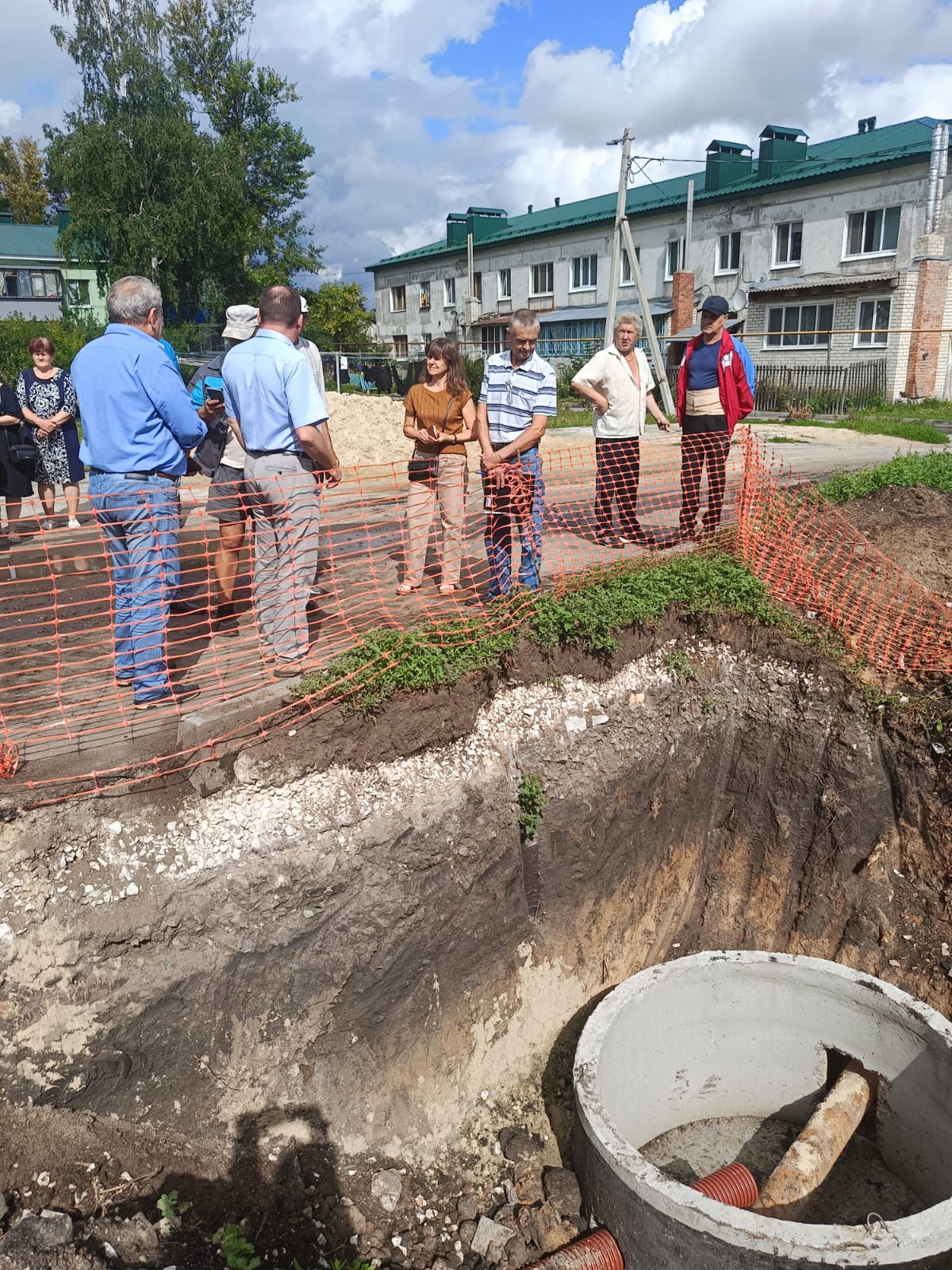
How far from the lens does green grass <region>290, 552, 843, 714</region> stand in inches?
168

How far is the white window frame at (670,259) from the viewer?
92.2ft

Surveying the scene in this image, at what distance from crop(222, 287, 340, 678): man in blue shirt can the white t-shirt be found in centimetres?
251

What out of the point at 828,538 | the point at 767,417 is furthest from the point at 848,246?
the point at 828,538

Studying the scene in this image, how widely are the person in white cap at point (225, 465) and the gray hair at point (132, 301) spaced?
74 cm

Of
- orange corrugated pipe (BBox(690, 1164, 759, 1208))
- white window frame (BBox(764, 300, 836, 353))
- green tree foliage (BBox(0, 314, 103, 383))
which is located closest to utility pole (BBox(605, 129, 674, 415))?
white window frame (BBox(764, 300, 836, 353))

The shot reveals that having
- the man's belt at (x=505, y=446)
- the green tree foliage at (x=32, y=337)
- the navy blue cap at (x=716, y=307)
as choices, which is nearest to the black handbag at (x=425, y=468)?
the man's belt at (x=505, y=446)

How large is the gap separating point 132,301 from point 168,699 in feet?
6.14

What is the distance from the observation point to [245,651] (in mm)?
4824

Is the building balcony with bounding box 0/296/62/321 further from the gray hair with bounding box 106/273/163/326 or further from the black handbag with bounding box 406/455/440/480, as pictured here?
the gray hair with bounding box 106/273/163/326

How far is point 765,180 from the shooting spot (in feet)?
84.5

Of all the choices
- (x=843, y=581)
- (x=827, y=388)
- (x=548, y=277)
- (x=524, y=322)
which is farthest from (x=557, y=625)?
(x=548, y=277)

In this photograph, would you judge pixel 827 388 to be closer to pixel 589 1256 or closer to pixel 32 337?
pixel 32 337

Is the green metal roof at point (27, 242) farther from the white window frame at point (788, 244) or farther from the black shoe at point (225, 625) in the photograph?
the black shoe at point (225, 625)

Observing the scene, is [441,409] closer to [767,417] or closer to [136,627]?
[136,627]
